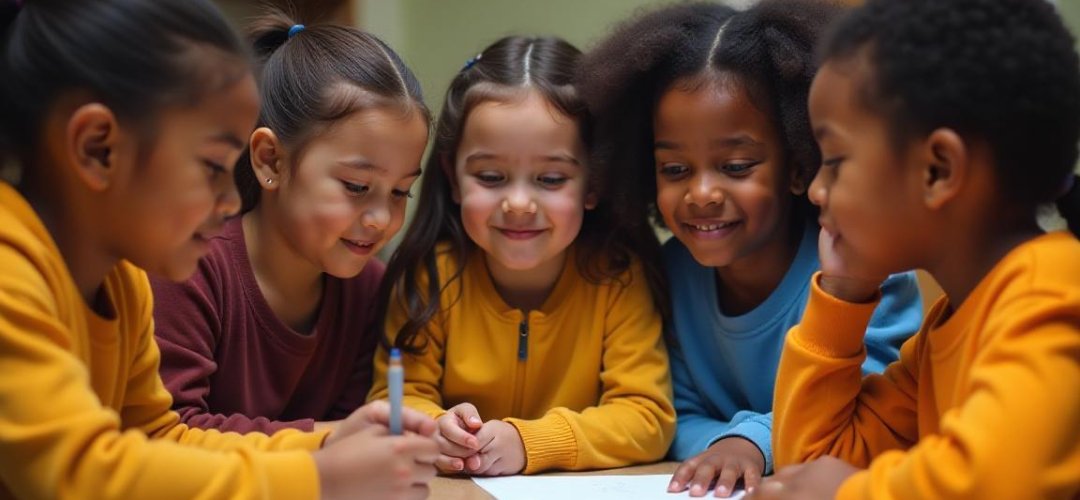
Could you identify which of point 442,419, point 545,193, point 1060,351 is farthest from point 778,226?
point 1060,351

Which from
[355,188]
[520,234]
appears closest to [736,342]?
[520,234]

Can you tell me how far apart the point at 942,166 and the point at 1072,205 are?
0.15m

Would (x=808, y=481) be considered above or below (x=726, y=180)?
below

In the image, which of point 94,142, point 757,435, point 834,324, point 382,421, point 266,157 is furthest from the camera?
point 266,157

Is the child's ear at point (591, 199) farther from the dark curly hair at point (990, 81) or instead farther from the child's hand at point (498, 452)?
the dark curly hair at point (990, 81)

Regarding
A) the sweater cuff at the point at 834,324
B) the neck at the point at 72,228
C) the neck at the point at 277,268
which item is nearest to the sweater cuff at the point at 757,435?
the sweater cuff at the point at 834,324

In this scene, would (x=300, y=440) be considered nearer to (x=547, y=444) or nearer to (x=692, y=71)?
(x=547, y=444)

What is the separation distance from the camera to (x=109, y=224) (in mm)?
874

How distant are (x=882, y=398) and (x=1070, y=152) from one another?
12.1 inches

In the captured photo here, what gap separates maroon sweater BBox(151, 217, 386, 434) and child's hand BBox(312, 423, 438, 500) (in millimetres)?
405

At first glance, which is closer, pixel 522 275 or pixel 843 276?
pixel 843 276

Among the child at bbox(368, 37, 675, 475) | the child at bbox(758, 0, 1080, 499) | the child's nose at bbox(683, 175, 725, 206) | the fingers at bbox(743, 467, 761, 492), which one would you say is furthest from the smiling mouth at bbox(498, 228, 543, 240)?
the child at bbox(758, 0, 1080, 499)

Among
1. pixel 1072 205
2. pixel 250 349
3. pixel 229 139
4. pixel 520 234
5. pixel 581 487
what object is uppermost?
pixel 229 139

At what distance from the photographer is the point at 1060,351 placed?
0.75m
